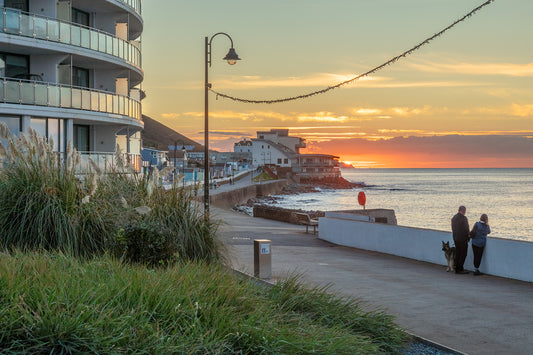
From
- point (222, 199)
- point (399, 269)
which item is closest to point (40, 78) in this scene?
point (399, 269)

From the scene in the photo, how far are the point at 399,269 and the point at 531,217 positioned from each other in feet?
199

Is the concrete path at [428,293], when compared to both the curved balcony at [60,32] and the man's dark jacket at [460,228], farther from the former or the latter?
the curved balcony at [60,32]

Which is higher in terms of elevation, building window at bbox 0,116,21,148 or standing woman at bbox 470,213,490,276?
building window at bbox 0,116,21,148

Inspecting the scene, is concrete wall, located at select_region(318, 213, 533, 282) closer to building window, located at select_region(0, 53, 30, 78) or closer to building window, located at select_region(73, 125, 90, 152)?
building window, located at select_region(73, 125, 90, 152)

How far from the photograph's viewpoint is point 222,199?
55719 mm

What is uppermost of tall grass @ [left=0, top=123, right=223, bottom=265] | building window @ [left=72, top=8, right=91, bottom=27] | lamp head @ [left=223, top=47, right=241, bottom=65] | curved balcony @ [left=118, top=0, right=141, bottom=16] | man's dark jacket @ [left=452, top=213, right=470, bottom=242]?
curved balcony @ [left=118, top=0, right=141, bottom=16]

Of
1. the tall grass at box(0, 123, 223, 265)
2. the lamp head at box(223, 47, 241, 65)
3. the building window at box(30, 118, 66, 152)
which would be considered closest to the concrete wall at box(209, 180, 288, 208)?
the building window at box(30, 118, 66, 152)

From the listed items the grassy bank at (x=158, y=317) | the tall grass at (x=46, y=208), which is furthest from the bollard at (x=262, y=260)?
the grassy bank at (x=158, y=317)

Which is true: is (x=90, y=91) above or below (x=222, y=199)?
above

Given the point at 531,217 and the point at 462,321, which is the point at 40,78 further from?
the point at 531,217

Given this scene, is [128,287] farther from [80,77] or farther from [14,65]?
[80,77]

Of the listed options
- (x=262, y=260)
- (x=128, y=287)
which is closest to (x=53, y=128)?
(x=262, y=260)

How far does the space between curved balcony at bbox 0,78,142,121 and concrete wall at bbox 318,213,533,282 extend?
1155 cm

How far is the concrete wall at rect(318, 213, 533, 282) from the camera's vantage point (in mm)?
14898
